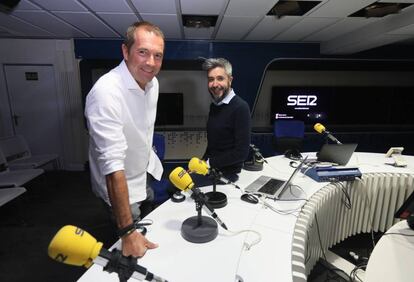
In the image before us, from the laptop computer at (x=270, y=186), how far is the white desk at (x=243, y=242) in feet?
0.23

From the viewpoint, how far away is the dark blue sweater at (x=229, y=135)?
1.66 m

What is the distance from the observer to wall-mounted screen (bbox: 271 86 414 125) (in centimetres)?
441

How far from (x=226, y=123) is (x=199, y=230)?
0.85 meters

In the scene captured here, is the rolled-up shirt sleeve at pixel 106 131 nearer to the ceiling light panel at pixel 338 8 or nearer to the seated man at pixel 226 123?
the seated man at pixel 226 123

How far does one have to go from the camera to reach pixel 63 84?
4258mm

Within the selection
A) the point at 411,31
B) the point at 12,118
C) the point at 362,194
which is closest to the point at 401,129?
the point at 411,31

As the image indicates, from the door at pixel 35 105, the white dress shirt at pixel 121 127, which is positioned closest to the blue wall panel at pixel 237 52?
the door at pixel 35 105

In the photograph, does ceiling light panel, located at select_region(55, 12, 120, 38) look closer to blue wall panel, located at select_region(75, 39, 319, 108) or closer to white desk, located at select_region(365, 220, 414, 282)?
blue wall panel, located at select_region(75, 39, 319, 108)

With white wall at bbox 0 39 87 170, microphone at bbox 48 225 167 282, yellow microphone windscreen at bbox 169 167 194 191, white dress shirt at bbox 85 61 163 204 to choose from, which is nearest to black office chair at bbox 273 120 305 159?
white dress shirt at bbox 85 61 163 204

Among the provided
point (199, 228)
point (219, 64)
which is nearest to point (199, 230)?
point (199, 228)

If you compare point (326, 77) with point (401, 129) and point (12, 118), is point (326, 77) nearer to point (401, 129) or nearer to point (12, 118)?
point (401, 129)

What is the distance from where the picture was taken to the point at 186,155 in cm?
454

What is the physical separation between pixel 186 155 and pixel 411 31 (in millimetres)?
3729

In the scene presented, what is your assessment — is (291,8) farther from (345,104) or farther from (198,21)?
(345,104)
